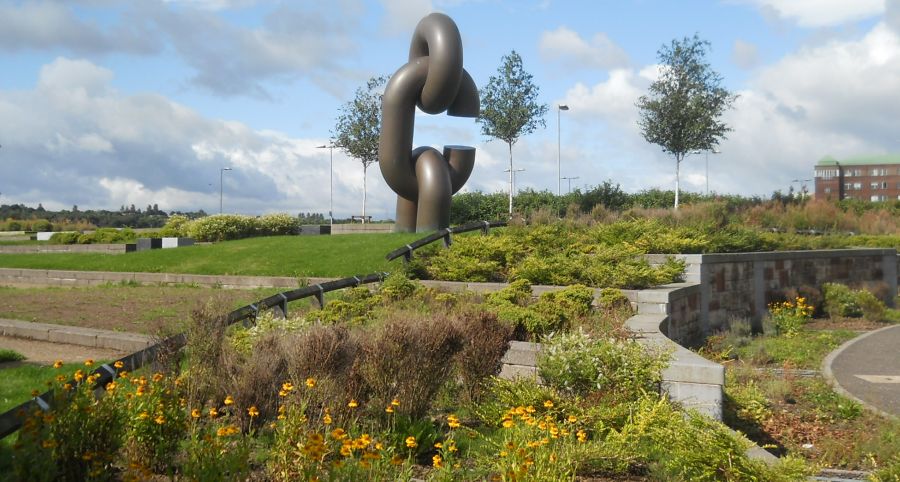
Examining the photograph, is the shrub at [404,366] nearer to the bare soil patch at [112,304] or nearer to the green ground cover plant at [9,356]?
the bare soil patch at [112,304]

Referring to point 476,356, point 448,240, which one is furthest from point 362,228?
point 476,356

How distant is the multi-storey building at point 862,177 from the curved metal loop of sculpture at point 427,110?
86519 millimetres

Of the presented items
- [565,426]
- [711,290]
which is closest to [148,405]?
[565,426]

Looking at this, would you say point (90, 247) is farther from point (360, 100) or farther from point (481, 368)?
point (481, 368)

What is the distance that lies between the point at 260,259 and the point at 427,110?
5.47m

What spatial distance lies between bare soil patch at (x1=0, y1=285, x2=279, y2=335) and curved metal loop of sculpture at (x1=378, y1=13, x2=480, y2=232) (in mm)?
5730

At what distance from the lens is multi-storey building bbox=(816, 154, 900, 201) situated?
94125 mm

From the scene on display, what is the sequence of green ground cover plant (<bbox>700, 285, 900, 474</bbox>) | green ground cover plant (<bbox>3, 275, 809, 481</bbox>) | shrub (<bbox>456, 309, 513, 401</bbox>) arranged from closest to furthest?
green ground cover plant (<bbox>3, 275, 809, 481</bbox>)
green ground cover plant (<bbox>700, 285, 900, 474</bbox>)
shrub (<bbox>456, 309, 513, 401</bbox>)

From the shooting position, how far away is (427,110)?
19.2 metres

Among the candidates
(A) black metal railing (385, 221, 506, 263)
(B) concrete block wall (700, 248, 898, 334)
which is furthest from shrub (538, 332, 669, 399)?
(A) black metal railing (385, 221, 506, 263)

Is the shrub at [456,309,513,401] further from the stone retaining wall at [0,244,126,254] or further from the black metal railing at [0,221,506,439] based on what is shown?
the stone retaining wall at [0,244,126,254]

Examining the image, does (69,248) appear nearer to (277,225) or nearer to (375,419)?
(277,225)

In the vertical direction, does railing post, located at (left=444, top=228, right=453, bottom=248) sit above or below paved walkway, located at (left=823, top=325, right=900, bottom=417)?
above

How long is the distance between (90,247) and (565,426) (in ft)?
76.9
